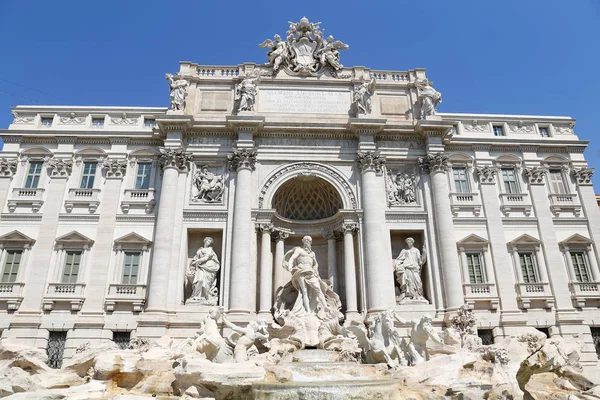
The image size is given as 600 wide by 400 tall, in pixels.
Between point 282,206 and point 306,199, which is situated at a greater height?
point 306,199

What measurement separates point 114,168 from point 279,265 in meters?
10.1

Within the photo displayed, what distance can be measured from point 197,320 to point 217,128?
9842 mm

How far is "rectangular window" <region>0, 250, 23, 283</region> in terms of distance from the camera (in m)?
20.2

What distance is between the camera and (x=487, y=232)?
22234 mm

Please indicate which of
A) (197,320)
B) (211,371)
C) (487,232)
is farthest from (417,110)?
(211,371)

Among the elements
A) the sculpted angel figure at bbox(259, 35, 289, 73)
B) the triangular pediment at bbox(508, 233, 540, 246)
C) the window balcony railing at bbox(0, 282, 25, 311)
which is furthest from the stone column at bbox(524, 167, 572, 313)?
the window balcony railing at bbox(0, 282, 25, 311)

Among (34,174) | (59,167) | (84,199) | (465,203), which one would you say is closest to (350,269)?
(465,203)

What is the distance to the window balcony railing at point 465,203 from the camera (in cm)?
2259

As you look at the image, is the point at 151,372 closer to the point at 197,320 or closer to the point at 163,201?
the point at 197,320

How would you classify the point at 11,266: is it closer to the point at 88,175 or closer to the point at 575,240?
the point at 88,175

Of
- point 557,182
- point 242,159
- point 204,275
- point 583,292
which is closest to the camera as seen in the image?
point 204,275

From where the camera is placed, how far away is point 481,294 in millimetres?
20766

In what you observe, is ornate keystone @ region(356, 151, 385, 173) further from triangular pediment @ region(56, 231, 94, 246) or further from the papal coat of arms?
triangular pediment @ region(56, 231, 94, 246)

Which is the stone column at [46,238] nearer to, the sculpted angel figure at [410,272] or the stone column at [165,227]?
the stone column at [165,227]
